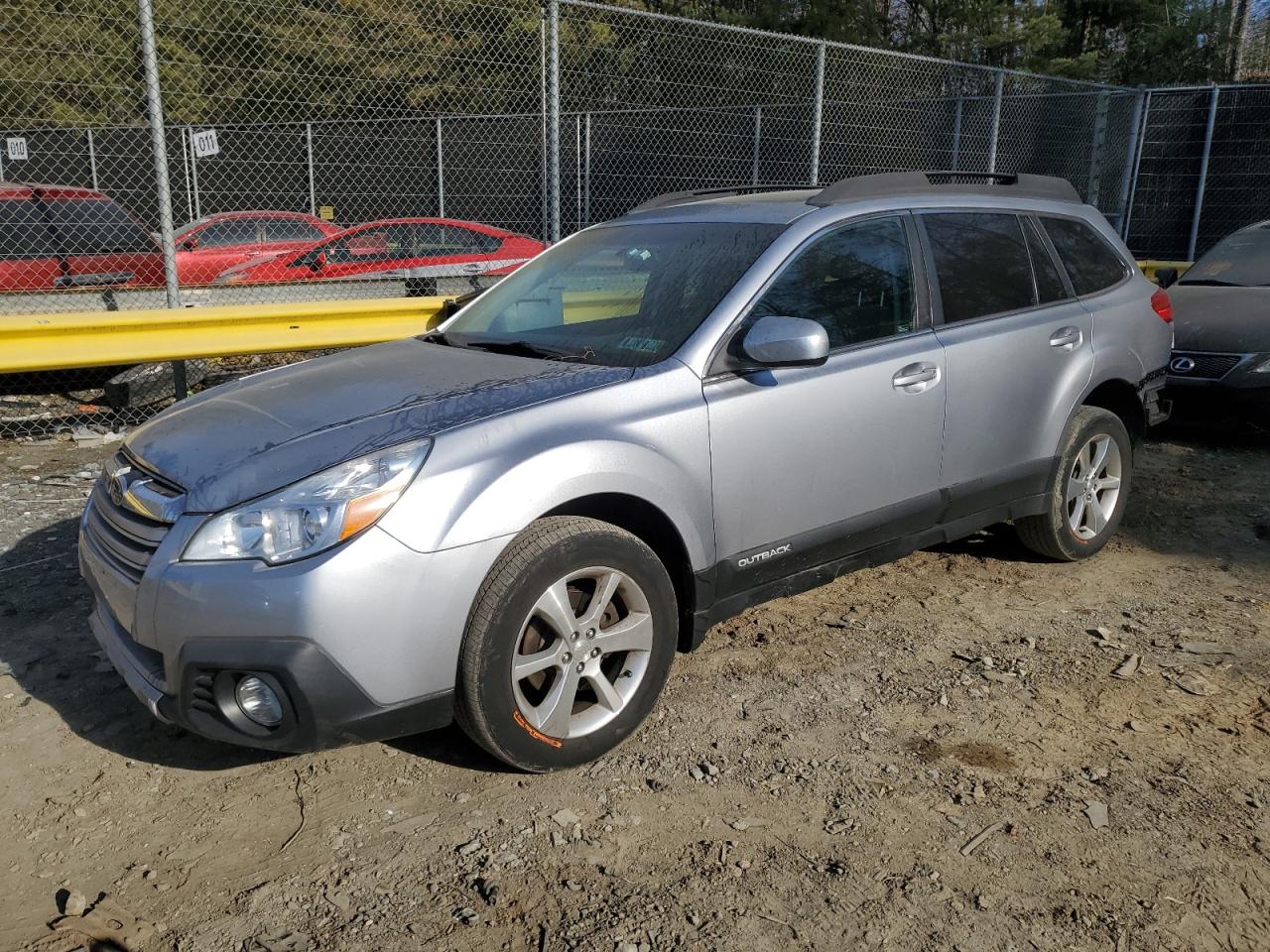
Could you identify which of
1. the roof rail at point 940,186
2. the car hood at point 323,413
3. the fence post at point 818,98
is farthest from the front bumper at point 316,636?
the fence post at point 818,98

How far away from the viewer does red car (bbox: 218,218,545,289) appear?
1122cm

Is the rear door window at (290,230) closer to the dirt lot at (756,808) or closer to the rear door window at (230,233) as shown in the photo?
the rear door window at (230,233)

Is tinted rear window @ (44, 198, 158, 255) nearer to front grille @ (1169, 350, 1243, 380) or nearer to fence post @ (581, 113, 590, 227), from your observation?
fence post @ (581, 113, 590, 227)

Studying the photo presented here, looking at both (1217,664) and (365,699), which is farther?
(1217,664)

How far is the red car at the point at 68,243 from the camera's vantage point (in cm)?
838

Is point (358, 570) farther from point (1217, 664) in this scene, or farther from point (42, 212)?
point (42, 212)

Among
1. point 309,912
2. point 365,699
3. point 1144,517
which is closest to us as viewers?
point 309,912

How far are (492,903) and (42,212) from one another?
845 centimetres

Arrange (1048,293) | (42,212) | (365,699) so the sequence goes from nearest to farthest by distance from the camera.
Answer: (365,699), (1048,293), (42,212)

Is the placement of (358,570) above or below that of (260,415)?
below

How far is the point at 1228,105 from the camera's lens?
12586mm

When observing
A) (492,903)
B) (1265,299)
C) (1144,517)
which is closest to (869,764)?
(492,903)

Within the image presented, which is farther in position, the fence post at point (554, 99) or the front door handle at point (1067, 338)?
the fence post at point (554, 99)

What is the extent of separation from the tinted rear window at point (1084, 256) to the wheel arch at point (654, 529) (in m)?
2.57
